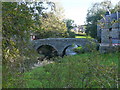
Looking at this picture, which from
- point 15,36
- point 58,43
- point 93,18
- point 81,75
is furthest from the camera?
point 93,18

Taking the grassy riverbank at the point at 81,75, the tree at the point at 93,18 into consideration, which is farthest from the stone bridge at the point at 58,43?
the grassy riverbank at the point at 81,75

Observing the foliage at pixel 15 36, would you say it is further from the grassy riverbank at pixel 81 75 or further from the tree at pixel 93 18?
the tree at pixel 93 18

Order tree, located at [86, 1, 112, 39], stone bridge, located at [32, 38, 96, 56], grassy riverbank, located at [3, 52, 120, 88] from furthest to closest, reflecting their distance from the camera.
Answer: tree, located at [86, 1, 112, 39], stone bridge, located at [32, 38, 96, 56], grassy riverbank, located at [3, 52, 120, 88]

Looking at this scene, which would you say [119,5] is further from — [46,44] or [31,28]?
[46,44]

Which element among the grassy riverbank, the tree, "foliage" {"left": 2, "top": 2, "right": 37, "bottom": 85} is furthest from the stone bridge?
"foliage" {"left": 2, "top": 2, "right": 37, "bottom": 85}

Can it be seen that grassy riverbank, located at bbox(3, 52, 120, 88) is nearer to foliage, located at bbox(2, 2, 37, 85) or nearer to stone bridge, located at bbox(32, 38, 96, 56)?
foliage, located at bbox(2, 2, 37, 85)

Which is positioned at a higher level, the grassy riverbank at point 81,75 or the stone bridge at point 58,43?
the grassy riverbank at point 81,75

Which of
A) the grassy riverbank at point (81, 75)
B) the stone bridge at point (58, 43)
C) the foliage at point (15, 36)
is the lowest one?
the stone bridge at point (58, 43)

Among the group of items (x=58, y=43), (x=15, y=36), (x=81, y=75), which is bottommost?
(x=58, y=43)

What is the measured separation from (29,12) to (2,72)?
986 mm

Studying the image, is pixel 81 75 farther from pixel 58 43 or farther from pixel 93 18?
pixel 93 18

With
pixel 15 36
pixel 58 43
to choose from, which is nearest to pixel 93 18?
pixel 58 43

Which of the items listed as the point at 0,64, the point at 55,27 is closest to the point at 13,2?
the point at 0,64

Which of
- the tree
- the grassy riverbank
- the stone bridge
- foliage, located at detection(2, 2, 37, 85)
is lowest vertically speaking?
the stone bridge
